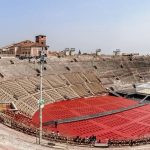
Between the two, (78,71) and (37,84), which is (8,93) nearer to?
(37,84)

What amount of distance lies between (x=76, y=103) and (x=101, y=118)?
8863 mm

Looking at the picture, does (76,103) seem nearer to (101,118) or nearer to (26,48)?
(101,118)

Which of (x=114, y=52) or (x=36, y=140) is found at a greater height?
(x=114, y=52)

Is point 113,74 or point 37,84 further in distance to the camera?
point 113,74

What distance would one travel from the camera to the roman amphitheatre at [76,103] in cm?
2538

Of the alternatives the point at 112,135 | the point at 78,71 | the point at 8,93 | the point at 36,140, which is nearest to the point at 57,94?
the point at 8,93

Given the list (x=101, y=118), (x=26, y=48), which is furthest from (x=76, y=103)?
(x=26, y=48)

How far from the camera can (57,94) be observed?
48.6m

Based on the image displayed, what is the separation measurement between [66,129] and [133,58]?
50442mm

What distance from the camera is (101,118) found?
38562 millimetres

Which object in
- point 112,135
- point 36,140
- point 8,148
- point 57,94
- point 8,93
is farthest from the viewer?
point 57,94

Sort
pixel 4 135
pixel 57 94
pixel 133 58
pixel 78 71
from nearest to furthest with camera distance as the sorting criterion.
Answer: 1. pixel 4 135
2. pixel 57 94
3. pixel 78 71
4. pixel 133 58

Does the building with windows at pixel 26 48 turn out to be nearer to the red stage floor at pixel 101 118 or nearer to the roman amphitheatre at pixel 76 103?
the roman amphitheatre at pixel 76 103

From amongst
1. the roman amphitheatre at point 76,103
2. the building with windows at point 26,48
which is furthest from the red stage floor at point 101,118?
the building with windows at point 26,48
